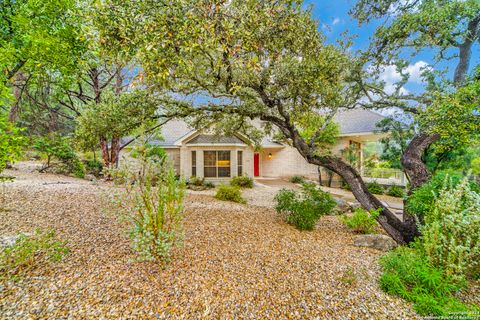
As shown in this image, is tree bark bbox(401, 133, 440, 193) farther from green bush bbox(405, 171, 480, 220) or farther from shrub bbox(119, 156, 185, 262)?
shrub bbox(119, 156, 185, 262)

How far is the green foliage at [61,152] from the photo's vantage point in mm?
10914

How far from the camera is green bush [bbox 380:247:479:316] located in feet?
8.43

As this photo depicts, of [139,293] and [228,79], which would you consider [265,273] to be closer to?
[139,293]

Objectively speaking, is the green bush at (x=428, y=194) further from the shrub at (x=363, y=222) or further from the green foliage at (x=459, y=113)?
the shrub at (x=363, y=222)

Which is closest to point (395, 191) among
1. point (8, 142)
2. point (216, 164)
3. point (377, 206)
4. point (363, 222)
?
point (377, 206)

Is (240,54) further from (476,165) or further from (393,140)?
(476,165)

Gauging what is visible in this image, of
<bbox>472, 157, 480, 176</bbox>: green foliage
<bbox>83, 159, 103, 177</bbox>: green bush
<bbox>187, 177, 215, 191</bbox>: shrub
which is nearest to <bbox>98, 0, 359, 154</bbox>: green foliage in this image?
<bbox>187, 177, 215, 191</bbox>: shrub

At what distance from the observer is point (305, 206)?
18.7 ft

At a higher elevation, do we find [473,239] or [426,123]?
[426,123]

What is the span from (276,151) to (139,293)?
1814 centimetres

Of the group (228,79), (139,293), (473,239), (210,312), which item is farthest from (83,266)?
(473,239)

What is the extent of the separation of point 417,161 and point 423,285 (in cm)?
381

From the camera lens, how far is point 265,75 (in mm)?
5160

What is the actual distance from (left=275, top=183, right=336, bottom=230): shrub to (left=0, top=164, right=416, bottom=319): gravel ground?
2.55 feet
